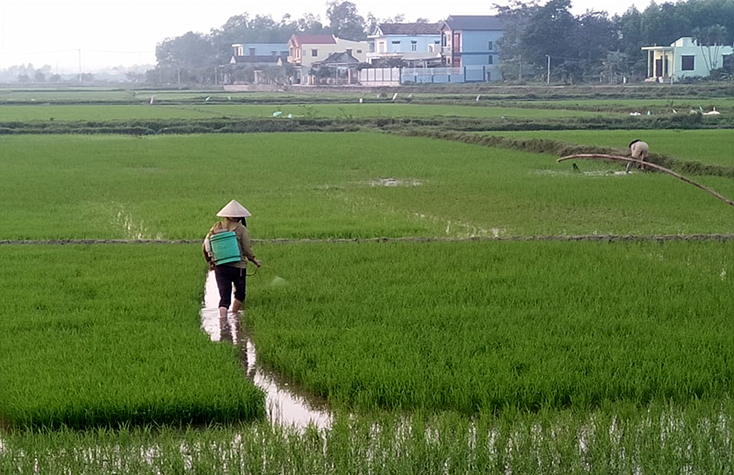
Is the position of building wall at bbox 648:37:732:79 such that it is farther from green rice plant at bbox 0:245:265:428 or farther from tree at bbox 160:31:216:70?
tree at bbox 160:31:216:70

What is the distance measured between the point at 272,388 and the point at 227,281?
1.57m

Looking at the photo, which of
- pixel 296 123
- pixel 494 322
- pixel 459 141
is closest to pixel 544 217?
pixel 494 322

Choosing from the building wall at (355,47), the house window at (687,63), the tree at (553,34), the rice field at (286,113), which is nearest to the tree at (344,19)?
the building wall at (355,47)

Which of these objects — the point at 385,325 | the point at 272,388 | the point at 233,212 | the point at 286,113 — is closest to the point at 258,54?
the point at 286,113

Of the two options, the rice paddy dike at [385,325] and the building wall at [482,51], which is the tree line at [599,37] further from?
the rice paddy dike at [385,325]

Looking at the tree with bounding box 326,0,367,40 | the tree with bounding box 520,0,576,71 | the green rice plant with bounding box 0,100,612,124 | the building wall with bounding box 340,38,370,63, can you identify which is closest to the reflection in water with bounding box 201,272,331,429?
the green rice plant with bounding box 0,100,612,124

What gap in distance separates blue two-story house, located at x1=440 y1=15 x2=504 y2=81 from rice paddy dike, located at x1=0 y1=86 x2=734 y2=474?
42.6 metres

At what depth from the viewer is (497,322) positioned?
594 cm

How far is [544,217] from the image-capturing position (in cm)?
1045

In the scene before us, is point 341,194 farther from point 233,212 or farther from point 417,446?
point 417,446

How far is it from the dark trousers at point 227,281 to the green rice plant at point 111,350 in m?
0.19

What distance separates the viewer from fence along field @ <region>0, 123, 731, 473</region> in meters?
4.77

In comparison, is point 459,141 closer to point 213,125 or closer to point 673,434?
point 213,125

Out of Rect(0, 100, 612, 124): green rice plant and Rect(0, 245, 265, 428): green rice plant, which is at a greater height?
Rect(0, 100, 612, 124): green rice plant
